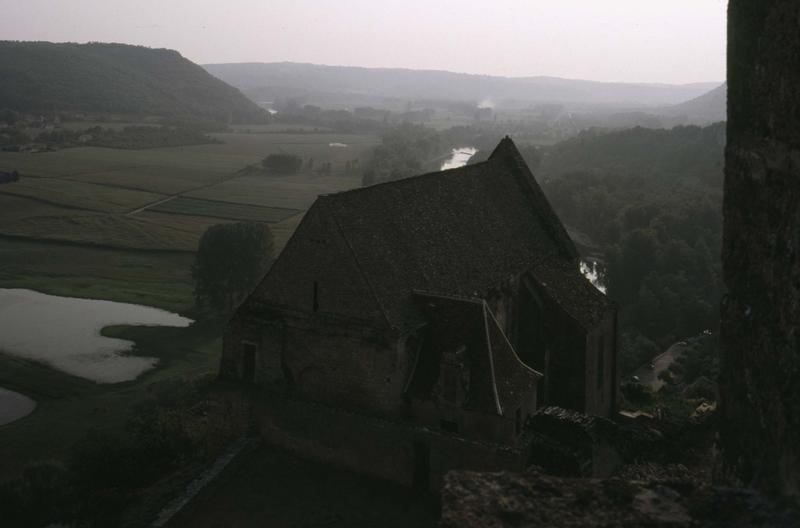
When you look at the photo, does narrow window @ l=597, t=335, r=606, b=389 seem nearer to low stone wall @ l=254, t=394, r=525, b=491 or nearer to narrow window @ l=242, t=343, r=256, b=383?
low stone wall @ l=254, t=394, r=525, b=491

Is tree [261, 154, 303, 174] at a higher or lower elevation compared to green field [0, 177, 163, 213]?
higher

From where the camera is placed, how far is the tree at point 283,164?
146500 millimetres

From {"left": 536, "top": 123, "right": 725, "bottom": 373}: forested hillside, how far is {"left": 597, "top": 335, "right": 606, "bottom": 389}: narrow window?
25.9 meters

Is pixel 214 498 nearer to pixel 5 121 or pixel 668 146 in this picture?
pixel 668 146

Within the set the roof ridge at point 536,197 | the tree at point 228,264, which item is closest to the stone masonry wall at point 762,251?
the roof ridge at point 536,197

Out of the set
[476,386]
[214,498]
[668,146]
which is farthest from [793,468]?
[668,146]

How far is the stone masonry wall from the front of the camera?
4449 mm

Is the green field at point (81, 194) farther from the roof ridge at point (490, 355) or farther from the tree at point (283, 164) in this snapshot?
the roof ridge at point (490, 355)

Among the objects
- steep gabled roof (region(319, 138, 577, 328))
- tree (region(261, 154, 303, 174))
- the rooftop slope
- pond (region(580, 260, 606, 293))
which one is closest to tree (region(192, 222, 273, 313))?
pond (region(580, 260, 606, 293))

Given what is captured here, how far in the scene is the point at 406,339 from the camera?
27.0 meters

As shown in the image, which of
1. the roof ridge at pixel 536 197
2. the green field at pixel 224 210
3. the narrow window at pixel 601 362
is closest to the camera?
the narrow window at pixel 601 362

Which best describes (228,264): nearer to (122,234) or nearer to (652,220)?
(122,234)

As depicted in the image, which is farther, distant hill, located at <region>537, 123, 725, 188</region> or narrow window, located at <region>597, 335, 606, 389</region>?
distant hill, located at <region>537, 123, 725, 188</region>

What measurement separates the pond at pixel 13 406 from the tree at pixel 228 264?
2271 cm
